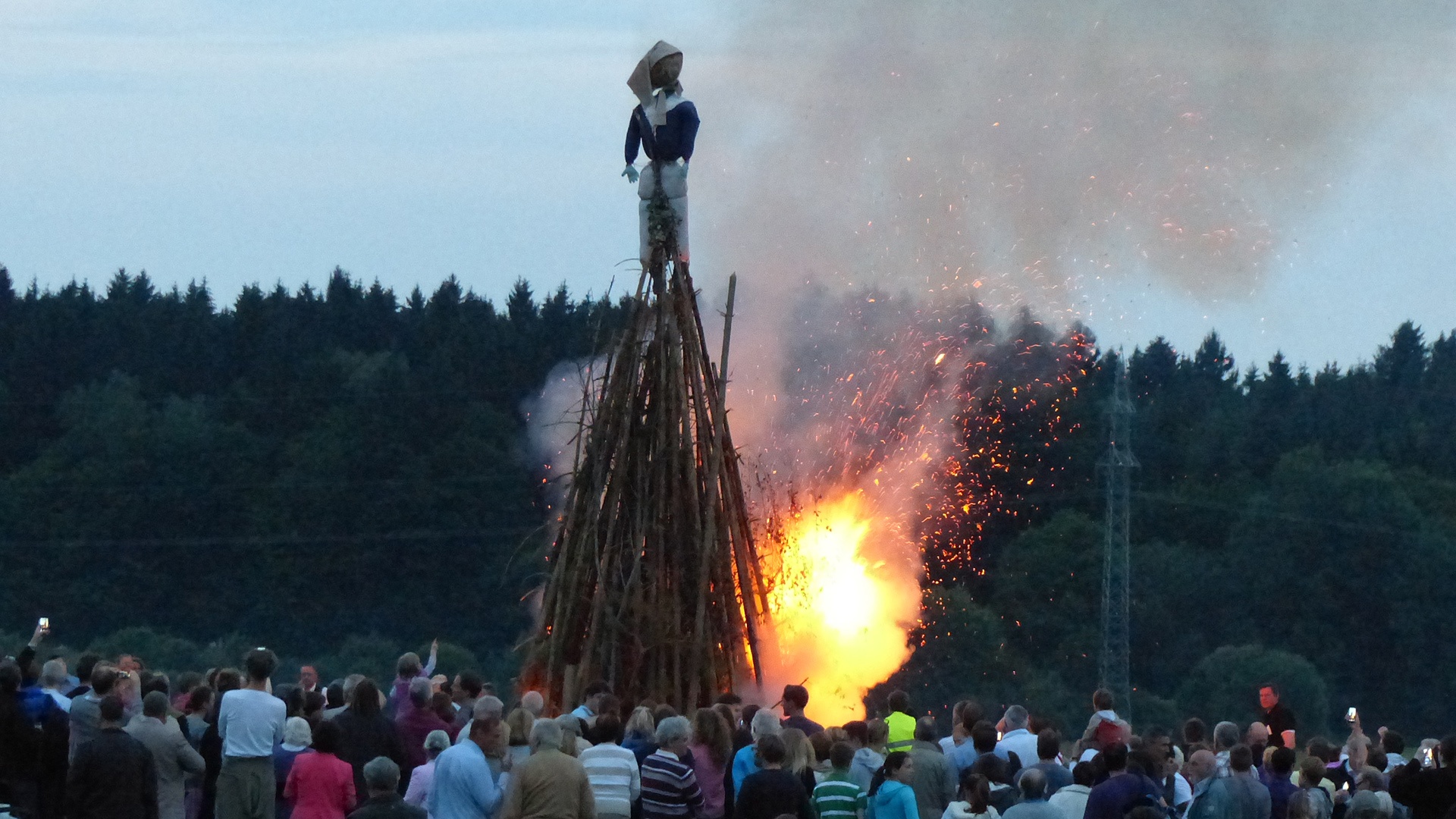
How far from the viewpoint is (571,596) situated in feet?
40.1

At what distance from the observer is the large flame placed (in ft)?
44.7

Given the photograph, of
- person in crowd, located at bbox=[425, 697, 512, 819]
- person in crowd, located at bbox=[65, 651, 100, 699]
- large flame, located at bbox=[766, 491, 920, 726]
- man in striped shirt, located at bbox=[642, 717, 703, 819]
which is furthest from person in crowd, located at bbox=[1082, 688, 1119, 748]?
person in crowd, located at bbox=[65, 651, 100, 699]

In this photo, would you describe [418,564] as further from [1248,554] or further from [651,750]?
[651,750]

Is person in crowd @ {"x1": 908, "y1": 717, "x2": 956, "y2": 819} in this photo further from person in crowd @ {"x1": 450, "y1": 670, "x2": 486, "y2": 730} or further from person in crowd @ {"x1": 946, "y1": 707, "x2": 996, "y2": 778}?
person in crowd @ {"x1": 450, "y1": 670, "x2": 486, "y2": 730}

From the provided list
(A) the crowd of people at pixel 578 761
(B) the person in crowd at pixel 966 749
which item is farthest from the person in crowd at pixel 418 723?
(B) the person in crowd at pixel 966 749

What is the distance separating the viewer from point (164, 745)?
10.8m

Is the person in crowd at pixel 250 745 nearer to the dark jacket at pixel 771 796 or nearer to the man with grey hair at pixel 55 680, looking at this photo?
the man with grey hair at pixel 55 680

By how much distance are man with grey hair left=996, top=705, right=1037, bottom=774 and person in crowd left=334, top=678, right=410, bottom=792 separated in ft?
9.66

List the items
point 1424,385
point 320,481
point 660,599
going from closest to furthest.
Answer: point 660,599 < point 320,481 < point 1424,385

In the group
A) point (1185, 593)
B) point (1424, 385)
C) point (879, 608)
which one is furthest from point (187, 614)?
point (879, 608)

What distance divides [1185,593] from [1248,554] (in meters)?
1.91

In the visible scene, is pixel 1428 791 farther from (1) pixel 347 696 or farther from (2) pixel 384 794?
(1) pixel 347 696

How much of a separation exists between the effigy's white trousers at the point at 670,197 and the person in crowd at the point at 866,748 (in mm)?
2981

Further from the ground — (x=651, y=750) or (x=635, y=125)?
(x=635, y=125)
